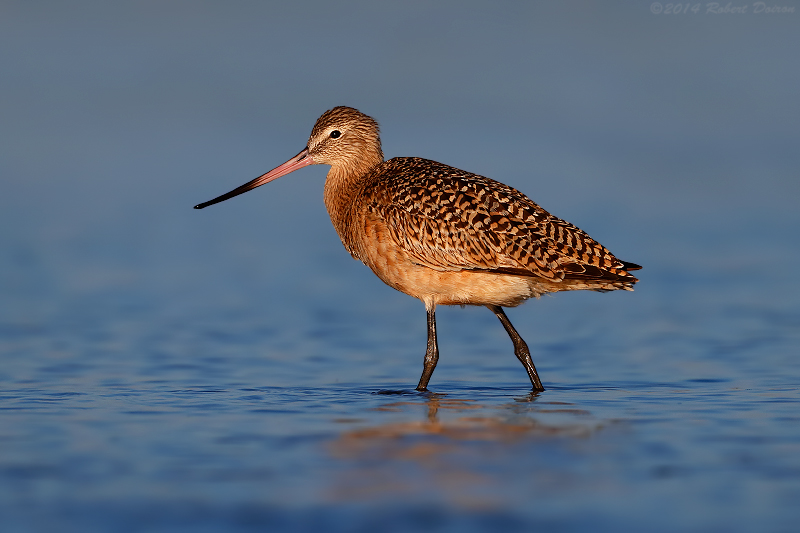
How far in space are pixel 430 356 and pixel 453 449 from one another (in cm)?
250

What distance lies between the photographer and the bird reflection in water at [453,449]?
188 inches

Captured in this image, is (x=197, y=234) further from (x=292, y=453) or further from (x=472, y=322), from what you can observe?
(x=292, y=453)

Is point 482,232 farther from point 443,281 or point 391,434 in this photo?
point 391,434

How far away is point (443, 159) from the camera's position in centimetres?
1591

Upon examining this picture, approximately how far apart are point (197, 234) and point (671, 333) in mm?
7527

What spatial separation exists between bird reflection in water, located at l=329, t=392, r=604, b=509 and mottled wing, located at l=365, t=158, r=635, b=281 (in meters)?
1.04

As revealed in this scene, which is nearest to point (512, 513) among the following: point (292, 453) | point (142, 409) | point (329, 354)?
point (292, 453)

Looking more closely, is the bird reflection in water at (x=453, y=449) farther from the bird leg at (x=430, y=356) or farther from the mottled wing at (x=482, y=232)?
the mottled wing at (x=482, y=232)

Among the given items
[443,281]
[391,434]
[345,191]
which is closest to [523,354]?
[443,281]

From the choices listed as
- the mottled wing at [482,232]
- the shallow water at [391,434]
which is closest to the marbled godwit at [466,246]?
the mottled wing at [482,232]

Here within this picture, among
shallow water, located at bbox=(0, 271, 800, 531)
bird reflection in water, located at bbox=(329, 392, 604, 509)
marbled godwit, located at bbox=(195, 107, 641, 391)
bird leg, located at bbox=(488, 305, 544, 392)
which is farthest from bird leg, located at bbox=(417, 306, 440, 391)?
bird reflection in water, located at bbox=(329, 392, 604, 509)

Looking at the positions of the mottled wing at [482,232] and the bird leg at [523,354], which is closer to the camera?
the mottled wing at [482,232]

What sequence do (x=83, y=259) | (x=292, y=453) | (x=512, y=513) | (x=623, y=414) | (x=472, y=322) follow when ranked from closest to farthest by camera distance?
(x=512, y=513) < (x=292, y=453) < (x=623, y=414) < (x=472, y=322) < (x=83, y=259)

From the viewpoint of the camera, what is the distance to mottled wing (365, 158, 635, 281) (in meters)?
7.65
